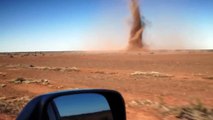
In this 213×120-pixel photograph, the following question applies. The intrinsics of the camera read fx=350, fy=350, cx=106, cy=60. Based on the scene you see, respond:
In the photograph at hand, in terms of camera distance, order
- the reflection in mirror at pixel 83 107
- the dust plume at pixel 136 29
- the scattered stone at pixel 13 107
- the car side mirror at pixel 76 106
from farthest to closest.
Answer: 1. the dust plume at pixel 136 29
2. the scattered stone at pixel 13 107
3. the reflection in mirror at pixel 83 107
4. the car side mirror at pixel 76 106

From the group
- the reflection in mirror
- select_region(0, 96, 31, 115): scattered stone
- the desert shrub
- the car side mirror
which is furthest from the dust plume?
the reflection in mirror

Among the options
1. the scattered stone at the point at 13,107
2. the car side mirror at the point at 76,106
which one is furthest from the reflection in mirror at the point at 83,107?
the scattered stone at the point at 13,107

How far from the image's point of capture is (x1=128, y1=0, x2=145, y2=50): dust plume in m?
71.2

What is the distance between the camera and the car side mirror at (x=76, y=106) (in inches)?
88.2

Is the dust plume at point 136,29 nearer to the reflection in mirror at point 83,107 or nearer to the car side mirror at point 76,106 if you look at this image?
the car side mirror at point 76,106

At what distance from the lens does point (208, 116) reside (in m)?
9.53

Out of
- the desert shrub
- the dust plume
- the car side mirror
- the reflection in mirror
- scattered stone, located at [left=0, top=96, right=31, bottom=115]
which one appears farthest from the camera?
the dust plume

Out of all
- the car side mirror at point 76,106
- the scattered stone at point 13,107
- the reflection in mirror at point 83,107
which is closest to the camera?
the car side mirror at point 76,106

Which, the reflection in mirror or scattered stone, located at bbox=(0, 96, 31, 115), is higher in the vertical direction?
the reflection in mirror

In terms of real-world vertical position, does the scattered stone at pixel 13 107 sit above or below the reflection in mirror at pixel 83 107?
below

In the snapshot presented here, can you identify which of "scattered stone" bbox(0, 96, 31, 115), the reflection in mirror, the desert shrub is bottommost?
"scattered stone" bbox(0, 96, 31, 115)

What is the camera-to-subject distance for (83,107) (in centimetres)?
270

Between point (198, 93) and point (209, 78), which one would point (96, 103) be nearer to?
point (198, 93)

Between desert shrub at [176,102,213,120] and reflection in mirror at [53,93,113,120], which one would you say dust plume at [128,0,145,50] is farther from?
reflection in mirror at [53,93,113,120]
